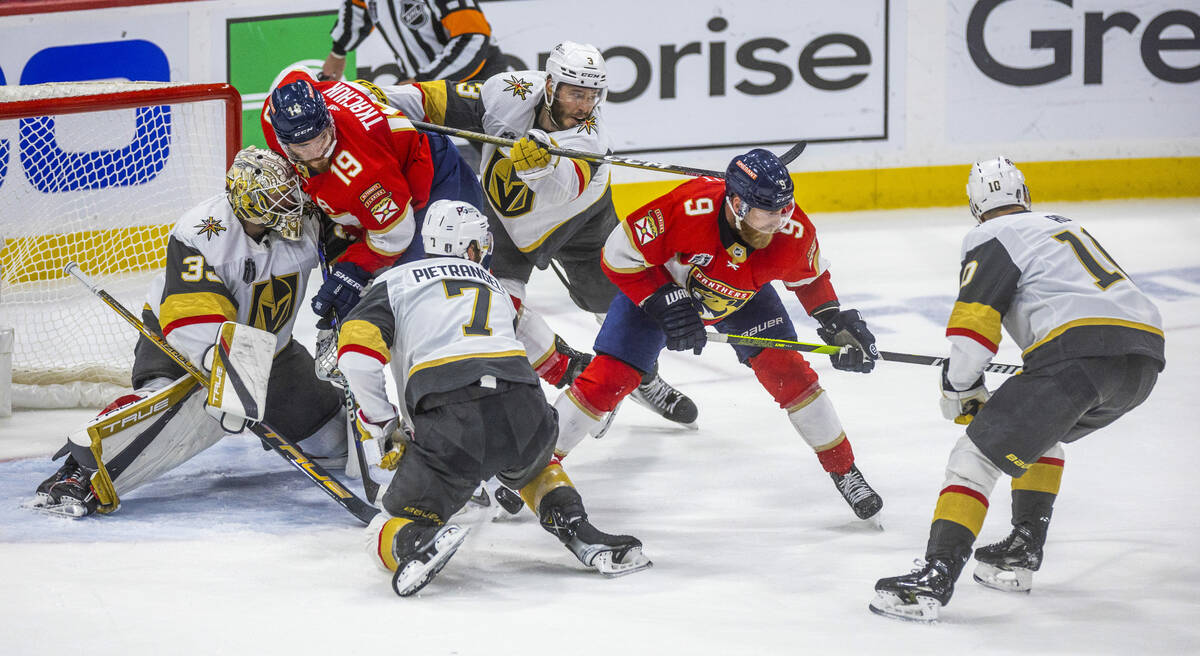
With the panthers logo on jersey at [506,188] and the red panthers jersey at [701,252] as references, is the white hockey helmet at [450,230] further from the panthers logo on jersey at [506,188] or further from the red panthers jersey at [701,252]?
the panthers logo on jersey at [506,188]

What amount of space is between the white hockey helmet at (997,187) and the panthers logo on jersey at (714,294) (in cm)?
68

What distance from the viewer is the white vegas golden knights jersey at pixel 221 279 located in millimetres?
3455

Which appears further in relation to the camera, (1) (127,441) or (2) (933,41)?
(2) (933,41)

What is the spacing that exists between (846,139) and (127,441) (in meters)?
4.44

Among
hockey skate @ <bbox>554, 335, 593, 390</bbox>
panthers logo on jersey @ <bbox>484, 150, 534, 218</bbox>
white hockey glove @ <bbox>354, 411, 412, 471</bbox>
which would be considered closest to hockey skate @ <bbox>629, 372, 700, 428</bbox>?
hockey skate @ <bbox>554, 335, 593, 390</bbox>

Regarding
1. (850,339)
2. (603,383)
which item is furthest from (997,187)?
(603,383)

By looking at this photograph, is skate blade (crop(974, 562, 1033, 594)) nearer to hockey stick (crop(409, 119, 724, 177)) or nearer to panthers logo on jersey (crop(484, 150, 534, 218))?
hockey stick (crop(409, 119, 724, 177))

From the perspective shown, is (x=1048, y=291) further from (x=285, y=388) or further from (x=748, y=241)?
(x=285, y=388)

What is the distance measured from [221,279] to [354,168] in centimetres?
45

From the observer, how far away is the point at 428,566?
288 centimetres

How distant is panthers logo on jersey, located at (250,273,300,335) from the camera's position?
11.9 ft

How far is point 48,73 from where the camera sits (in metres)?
6.20

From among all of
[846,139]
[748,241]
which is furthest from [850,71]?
[748,241]

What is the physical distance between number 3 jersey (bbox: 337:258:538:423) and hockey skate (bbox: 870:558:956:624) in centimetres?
90
